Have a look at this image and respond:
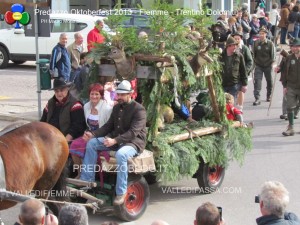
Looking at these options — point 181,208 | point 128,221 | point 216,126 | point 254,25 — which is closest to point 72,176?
point 128,221

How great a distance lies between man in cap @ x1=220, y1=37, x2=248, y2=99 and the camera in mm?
12520

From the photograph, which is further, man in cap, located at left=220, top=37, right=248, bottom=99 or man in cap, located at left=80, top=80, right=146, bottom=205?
man in cap, located at left=220, top=37, right=248, bottom=99

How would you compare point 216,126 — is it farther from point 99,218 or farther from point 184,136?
point 99,218

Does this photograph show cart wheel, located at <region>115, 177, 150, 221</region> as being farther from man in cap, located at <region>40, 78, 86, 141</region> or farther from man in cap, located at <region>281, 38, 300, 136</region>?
man in cap, located at <region>281, 38, 300, 136</region>

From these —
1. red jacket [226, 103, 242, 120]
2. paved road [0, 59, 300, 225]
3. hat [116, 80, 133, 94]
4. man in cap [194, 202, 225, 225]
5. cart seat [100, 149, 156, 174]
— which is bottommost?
paved road [0, 59, 300, 225]

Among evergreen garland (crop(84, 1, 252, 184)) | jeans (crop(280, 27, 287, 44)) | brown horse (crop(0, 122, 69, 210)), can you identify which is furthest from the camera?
jeans (crop(280, 27, 287, 44))

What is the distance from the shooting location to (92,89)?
827 cm

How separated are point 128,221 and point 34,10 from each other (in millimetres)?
6129

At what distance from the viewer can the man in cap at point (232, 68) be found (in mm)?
12520

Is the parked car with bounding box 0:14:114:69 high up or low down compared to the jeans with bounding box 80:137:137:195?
up

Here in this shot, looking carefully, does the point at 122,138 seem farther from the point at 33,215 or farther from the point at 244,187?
the point at 33,215

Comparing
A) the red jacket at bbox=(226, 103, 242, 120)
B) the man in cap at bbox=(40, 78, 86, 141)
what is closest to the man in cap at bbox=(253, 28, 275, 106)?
the red jacket at bbox=(226, 103, 242, 120)

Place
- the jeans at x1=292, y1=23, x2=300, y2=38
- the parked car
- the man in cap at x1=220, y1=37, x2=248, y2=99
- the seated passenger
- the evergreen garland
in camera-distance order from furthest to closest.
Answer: the jeans at x1=292, y1=23, x2=300, y2=38
the parked car
the man in cap at x1=220, y1=37, x2=248, y2=99
the seated passenger
the evergreen garland

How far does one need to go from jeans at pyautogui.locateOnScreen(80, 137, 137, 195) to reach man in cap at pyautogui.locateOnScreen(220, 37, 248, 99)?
17.1 ft
